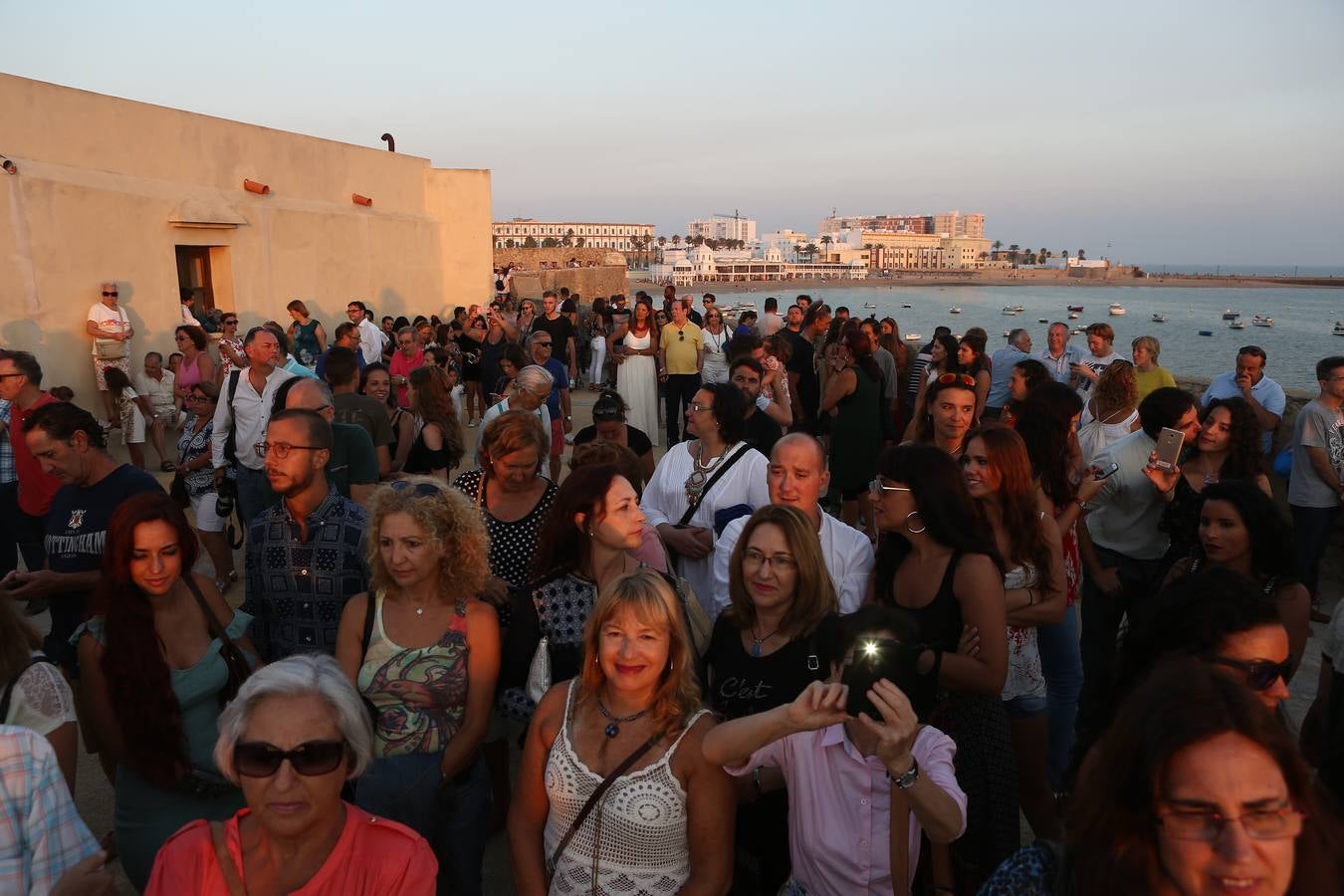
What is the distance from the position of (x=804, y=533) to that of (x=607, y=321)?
41.1 ft

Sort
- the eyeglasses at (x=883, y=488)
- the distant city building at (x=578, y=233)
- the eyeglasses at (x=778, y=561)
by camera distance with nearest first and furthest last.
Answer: the eyeglasses at (x=778, y=561) < the eyeglasses at (x=883, y=488) < the distant city building at (x=578, y=233)

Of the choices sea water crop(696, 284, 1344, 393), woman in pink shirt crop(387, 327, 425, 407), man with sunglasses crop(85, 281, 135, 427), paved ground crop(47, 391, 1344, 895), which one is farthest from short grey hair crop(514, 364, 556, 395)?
sea water crop(696, 284, 1344, 393)

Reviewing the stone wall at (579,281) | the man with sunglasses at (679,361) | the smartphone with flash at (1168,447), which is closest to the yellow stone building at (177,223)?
the man with sunglasses at (679,361)

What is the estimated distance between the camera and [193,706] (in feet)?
8.74

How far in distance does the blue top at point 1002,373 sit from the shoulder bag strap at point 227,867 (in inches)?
308

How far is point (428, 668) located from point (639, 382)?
756 cm

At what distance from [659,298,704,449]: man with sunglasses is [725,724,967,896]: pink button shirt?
7485 mm

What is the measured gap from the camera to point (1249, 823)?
144 centimetres

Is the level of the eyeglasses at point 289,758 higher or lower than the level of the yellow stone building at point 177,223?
lower

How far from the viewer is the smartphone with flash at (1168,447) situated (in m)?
3.92

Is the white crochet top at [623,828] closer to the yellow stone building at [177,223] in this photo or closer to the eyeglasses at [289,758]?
the eyeglasses at [289,758]

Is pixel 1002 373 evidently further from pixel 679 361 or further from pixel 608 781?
pixel 608 781

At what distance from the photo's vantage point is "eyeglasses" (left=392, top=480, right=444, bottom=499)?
2896mm

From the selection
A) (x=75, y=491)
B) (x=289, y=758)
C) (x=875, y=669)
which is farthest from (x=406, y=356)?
(x=875, y=669)
